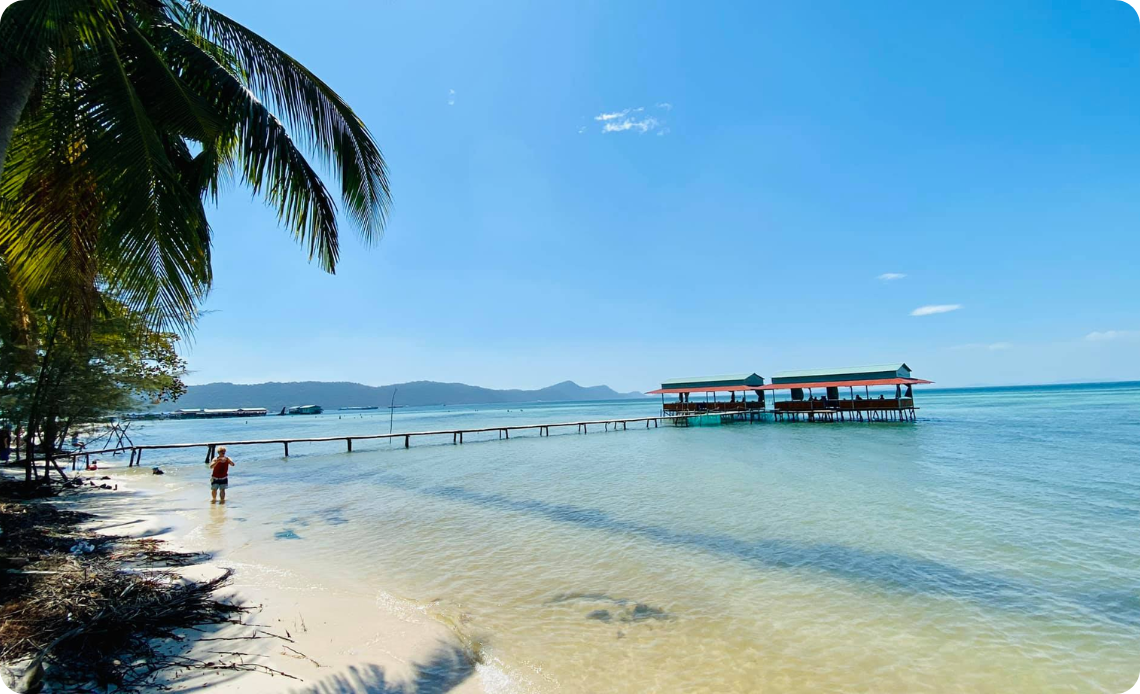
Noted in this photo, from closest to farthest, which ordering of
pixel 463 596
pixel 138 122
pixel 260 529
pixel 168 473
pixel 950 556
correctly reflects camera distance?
pixel 138 122 → pixel 463 596 → pixel 950 556 → pixel 260 529 → pixel 168 473

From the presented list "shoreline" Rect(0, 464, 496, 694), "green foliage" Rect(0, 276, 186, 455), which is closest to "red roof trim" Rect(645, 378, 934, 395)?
"shoreline" Rect(0, 464, 496, 694)

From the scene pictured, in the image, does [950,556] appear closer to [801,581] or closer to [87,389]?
[801,581]

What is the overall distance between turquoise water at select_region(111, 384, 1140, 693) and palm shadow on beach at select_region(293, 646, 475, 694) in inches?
15.8

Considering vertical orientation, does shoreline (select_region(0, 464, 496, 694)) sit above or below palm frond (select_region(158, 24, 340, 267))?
below

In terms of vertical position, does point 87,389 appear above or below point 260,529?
above

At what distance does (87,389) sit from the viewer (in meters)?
12.3

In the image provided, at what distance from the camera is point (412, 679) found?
14.4 feet

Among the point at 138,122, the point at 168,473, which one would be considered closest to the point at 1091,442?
the point at 138,122

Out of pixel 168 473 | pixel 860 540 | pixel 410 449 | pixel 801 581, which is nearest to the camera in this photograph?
pixel 801 581

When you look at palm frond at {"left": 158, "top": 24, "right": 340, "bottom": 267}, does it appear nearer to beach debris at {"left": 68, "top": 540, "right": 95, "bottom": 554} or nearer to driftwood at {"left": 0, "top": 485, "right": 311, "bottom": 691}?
driftwood at {"left": 0, "top": 485, "right": 311, "bottom": 691}

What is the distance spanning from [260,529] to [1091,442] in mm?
34320

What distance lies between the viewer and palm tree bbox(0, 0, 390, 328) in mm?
3576

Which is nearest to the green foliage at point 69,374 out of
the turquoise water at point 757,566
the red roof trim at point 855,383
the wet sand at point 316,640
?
the turquoise water at point 757,566

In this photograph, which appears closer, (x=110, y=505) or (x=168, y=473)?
(x=110, y=505)
